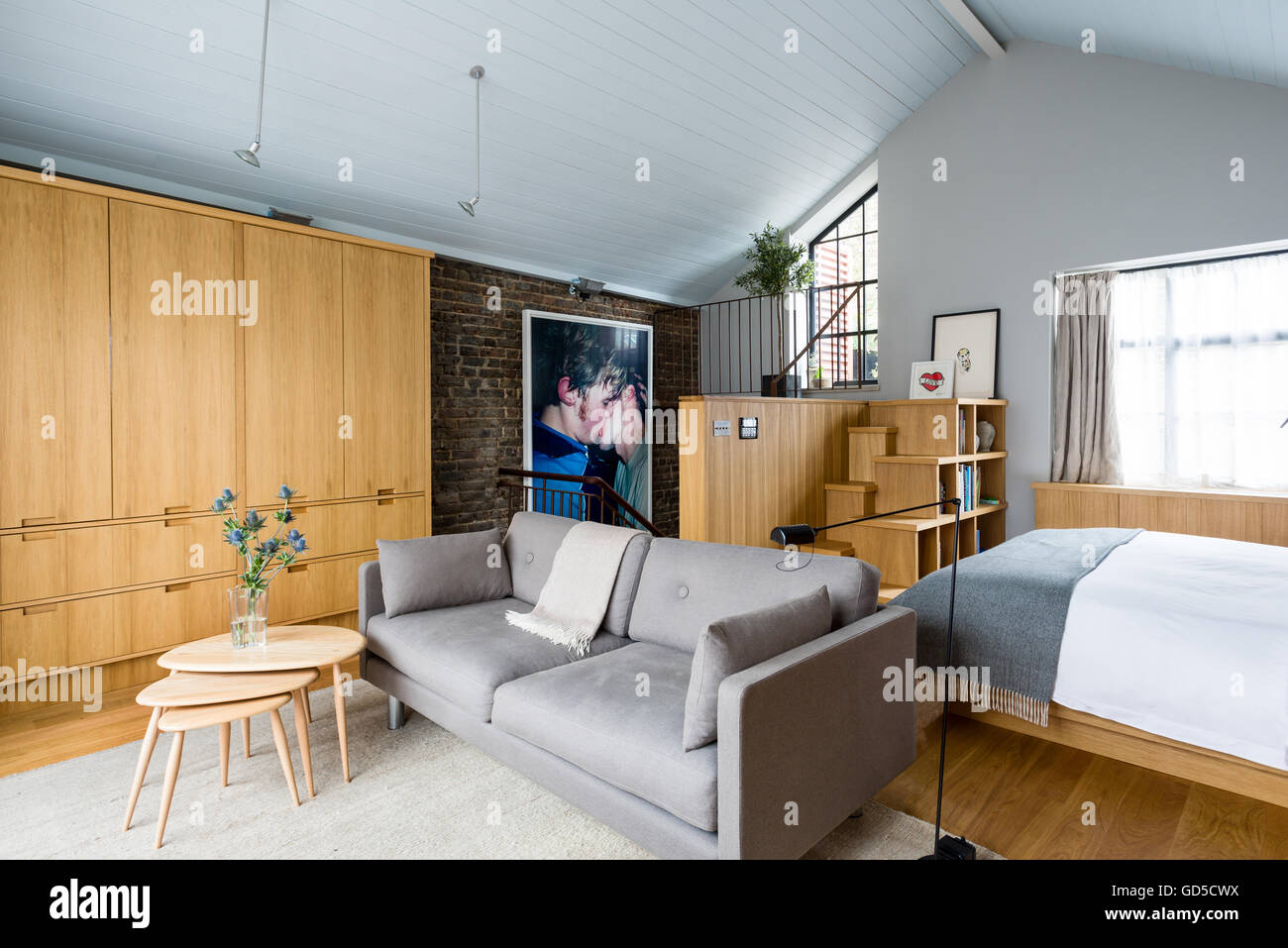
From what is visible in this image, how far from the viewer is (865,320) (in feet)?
21.2

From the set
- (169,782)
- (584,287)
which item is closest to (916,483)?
(584,287)

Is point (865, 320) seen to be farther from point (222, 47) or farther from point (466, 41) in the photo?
point (222, 47)

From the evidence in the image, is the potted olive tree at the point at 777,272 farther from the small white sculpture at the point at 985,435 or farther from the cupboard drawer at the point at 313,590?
the cupboard drawer at the point at 313,590

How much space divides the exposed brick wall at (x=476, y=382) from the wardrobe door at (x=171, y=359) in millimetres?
1602

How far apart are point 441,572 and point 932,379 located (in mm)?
4138

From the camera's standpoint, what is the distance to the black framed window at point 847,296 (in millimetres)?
6418

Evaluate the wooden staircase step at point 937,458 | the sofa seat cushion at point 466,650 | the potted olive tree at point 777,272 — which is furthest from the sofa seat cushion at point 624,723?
the potted olive tree at point 777,272

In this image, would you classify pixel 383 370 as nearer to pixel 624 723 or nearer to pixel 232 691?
pixel 232 691

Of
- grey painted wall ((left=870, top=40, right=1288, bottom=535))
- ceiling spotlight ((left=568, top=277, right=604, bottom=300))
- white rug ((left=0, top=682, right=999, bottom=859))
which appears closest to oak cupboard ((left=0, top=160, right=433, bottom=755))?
white rug ((left=0, top=682, right=999, bottom=859))

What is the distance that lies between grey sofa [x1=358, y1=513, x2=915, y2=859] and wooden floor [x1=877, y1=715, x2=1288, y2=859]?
320 millimetres

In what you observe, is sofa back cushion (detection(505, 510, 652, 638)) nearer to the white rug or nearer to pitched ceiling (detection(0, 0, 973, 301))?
the white rug

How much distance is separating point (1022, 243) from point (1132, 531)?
2.62 metres

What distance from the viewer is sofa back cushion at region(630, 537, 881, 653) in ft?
7.48
